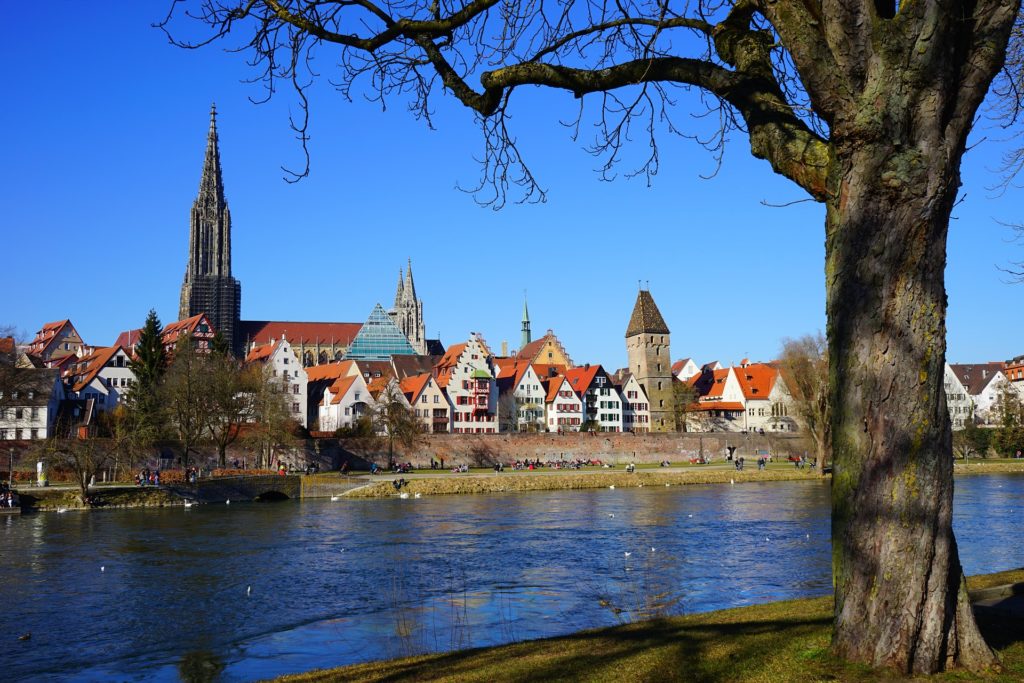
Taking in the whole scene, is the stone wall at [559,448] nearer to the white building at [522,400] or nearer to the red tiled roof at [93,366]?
the white building at [522,400]

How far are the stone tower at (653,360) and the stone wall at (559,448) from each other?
1242 centimetres

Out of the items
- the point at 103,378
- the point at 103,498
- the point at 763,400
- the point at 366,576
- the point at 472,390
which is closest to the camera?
the point at 366,576

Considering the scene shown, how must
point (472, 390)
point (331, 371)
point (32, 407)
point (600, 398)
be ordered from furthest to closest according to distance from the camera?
point (331, 371)
point (600, 398)
point (472, 390)
point (32, 407)

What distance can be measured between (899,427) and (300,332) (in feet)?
504

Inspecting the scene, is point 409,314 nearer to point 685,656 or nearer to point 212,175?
point 212,175

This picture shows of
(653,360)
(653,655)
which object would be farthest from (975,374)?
(653,655)

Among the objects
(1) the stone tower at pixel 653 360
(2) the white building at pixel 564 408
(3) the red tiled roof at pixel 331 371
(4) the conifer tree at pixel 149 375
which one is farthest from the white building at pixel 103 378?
(1) the stone tower at pixel 653 360

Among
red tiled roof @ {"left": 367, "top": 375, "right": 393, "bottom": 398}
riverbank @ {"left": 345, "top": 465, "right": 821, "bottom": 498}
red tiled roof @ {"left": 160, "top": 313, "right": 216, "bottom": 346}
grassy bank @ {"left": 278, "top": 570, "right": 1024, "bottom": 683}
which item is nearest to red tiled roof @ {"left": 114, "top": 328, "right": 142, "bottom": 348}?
red tiled roof @ {"left": 160, "top": 313, "right": 216, "bottom": 346}

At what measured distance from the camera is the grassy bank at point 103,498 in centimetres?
4916

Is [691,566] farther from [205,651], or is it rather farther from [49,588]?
[49,588]

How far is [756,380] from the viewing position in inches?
4500

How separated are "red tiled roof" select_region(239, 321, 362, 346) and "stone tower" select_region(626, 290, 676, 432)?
58588 millimetres

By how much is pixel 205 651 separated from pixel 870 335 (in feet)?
46.9

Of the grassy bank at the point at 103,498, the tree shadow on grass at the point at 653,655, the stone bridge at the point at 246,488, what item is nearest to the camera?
the tree shadow on grass at the point at 653,655
